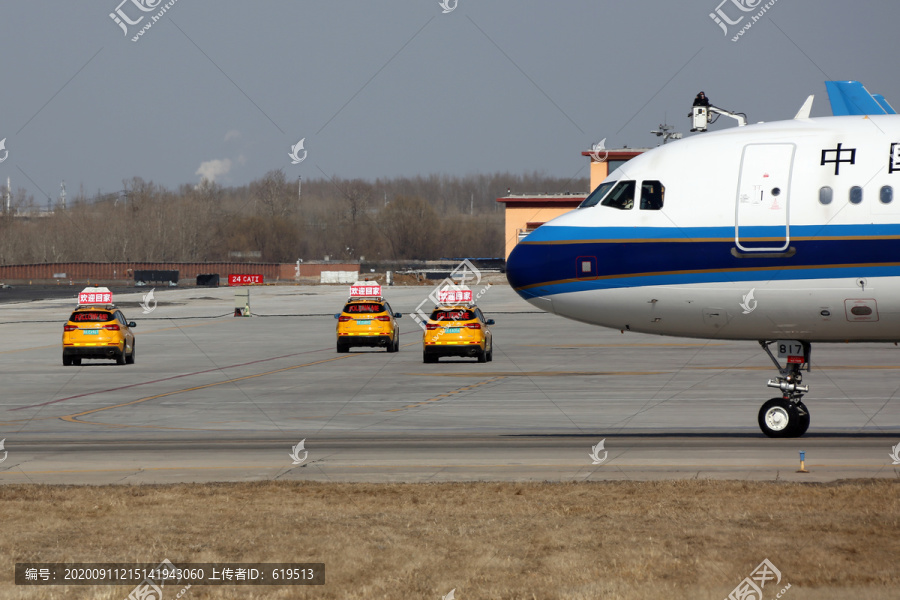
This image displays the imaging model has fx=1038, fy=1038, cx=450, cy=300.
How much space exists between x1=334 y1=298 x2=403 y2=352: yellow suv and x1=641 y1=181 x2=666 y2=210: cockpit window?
25.5 m

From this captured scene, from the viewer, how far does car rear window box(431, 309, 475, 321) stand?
3725 cm

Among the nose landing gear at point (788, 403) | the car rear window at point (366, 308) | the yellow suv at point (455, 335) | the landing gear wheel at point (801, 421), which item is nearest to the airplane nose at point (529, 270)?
the nose landing gear at point (788, 403)

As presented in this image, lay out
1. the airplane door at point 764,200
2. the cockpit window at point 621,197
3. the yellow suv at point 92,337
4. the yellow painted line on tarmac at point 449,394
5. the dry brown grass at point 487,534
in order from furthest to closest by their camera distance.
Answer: the yellow suv at point 92,337, the yellow painted line on tarmac at point 449,394, the cockpit window at point 621,197, the airplane door at point 764,200, the dry brown grass at point 487,534

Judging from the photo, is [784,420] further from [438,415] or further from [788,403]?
[438,415]

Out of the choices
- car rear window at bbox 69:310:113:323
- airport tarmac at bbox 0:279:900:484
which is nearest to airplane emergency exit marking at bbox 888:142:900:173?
airport tarmac at bbox 0:279:900:484

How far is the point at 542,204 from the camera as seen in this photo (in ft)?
393

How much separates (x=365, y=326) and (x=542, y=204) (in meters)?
79.8

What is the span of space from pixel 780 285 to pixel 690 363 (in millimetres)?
19574

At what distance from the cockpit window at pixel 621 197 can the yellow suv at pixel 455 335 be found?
19691 millimetres

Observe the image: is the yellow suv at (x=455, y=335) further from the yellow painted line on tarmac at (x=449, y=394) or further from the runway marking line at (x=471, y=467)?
the runway marking line at (x=471, y=467)

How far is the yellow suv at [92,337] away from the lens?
3747cm

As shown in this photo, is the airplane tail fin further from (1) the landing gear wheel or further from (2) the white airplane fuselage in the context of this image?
(1) the landing gear wheel

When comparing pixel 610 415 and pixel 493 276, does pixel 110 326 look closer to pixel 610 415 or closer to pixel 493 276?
pixel 610 415

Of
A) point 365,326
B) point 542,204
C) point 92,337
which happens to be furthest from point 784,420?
point 542,204
